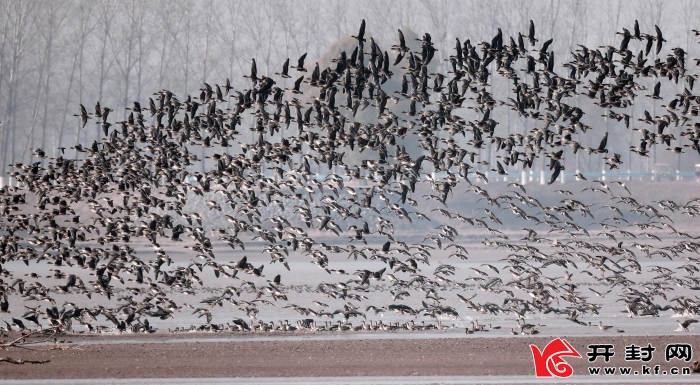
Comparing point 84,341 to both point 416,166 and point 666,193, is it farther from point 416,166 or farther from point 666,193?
point 666,193

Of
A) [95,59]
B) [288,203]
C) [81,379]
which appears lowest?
[81,379]

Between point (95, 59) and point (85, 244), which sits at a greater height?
point (95, 59)

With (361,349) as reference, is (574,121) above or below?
above

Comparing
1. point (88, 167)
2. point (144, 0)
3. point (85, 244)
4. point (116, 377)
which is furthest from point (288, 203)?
point (116, 377)

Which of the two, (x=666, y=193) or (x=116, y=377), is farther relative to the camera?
(x=666, y=193)

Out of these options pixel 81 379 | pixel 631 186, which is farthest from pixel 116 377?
pixel 631 186

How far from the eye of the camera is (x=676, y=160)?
92.2m

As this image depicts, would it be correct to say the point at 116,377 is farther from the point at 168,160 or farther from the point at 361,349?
the point at 168,160

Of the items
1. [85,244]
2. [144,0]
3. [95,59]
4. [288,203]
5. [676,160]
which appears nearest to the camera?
[85,244]

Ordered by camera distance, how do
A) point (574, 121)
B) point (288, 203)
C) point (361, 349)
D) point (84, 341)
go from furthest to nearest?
point (288, 203) → point (574, 121) → point (84, 341) → point (361, 349)

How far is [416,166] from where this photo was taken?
31969 millimetres

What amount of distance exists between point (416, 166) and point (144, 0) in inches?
1787

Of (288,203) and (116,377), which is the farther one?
(288,203)

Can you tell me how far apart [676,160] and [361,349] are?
234ft
